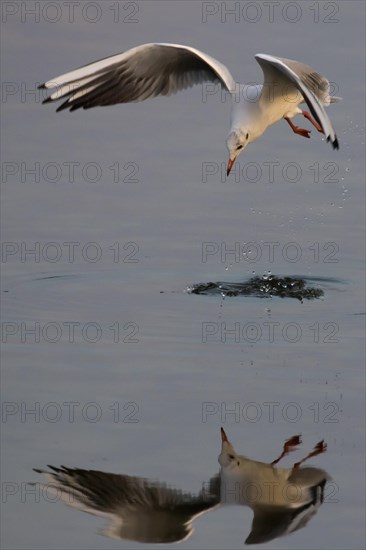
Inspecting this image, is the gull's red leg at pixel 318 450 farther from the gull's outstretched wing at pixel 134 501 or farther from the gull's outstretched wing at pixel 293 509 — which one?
the gull's outstretched wing at pixel 134 501

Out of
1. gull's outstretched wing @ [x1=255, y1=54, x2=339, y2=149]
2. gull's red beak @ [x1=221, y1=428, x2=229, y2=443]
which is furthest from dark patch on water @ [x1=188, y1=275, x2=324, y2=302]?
gull's red beak @ [x1=221, y1=428, x2=229, y2=443]

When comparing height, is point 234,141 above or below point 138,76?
below

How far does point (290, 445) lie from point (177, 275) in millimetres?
2732

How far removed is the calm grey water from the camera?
5527 mm

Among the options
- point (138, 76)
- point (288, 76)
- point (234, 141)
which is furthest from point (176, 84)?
point (288, 76)

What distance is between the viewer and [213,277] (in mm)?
8320

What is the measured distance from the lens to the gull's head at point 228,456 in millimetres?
5457

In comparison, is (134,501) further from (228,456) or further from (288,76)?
(288,76)

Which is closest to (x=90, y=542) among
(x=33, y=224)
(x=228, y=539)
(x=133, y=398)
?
(x=228, y=539)

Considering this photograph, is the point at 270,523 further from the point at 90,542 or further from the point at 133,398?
the point at 133,398

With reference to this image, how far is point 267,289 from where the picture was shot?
26.7ft

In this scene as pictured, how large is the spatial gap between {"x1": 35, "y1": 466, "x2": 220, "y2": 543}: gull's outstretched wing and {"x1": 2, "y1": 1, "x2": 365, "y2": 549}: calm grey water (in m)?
0.06

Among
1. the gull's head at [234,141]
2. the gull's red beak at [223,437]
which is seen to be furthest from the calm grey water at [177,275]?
the gull's head at [234,141]

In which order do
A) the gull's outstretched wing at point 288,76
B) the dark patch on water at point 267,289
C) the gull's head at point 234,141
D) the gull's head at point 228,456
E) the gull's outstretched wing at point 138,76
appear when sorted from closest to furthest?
the gull's head at point 228,456 → the gull's outstretched wing at point 288,76 → the gull's outstretched wing at point 138,76 → the gull's head at point 234,141 → the dark patch on water at point 267,289
